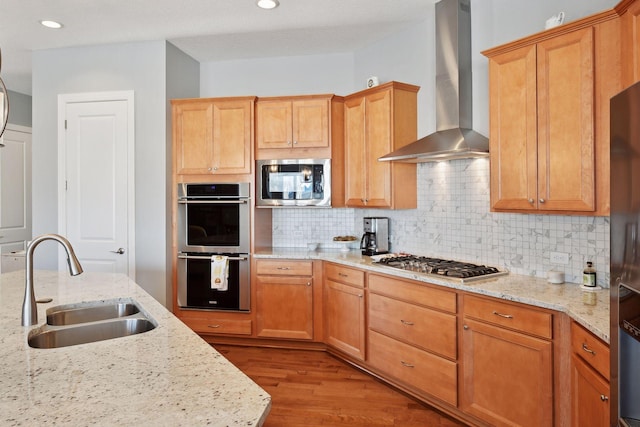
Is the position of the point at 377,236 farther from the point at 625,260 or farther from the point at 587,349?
the point at 625,260

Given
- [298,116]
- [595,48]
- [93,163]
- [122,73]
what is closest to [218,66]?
[122,73]

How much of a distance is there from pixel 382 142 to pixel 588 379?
2352 mm

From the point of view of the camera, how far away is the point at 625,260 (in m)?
1.15

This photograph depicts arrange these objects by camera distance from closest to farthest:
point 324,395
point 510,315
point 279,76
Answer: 1. point 510,315
2. point 324,395
3. point 279,76

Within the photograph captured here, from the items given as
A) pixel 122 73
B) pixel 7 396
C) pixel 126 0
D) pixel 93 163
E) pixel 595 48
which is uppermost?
pixel 126 0

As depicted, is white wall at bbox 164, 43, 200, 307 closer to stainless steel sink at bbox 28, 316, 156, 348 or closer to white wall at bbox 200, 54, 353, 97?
white wall at bbox 200, 54, 353, 97

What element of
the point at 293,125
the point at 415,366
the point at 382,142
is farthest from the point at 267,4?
the point at 415,366

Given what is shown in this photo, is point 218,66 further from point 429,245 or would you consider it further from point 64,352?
point 64,352

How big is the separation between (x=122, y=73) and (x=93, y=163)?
0.91 metres

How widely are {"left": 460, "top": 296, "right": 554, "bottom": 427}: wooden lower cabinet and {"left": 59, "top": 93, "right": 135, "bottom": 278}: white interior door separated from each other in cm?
313

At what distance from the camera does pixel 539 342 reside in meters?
2.15

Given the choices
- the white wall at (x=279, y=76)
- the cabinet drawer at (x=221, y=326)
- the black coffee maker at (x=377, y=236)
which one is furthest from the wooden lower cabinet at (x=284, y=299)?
the white wall at (x=279, y=76)

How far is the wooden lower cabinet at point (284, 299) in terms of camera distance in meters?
3.90

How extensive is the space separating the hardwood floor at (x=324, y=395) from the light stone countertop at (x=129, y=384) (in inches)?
56.6
